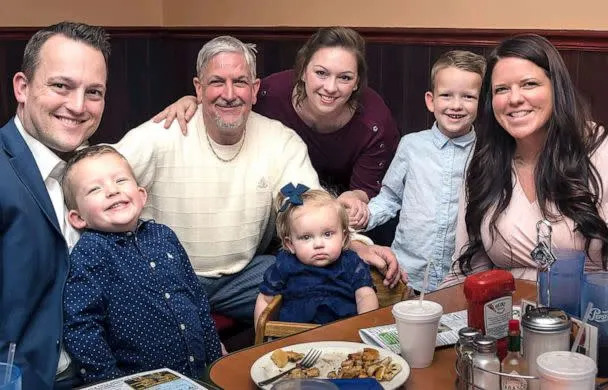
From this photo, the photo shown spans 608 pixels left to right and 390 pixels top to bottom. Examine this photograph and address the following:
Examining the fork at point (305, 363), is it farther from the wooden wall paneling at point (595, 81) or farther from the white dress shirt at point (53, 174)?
the wooden wall paneling at point (595, 81)

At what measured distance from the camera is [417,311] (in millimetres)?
1649

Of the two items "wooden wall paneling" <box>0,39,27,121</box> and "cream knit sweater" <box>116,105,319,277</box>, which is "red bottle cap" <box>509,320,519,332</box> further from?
"wooden wall paneling" <box>0,39,27,121</box>

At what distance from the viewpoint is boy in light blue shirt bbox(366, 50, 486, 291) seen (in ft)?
9.78

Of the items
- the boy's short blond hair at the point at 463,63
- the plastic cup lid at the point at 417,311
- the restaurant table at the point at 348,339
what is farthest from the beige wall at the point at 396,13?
the plastic cup lid at the point at 417,311

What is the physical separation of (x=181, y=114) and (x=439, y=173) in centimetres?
97

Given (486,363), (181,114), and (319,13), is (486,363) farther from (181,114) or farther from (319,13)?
(319,13)

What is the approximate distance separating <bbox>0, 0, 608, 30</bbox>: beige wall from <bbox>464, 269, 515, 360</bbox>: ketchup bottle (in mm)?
2126

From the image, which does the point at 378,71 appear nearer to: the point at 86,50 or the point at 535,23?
the point at 535,23

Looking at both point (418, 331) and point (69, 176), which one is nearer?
point (418, 331)

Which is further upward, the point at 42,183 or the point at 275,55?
the point at 275,55

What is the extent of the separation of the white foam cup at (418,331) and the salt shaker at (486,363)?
20 centimetres

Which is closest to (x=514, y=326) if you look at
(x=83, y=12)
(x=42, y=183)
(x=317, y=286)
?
(x=317, y=286)

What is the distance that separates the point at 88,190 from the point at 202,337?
1.70 feet

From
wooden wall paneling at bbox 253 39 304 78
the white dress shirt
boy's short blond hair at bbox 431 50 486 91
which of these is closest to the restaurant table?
the white dress shirt
